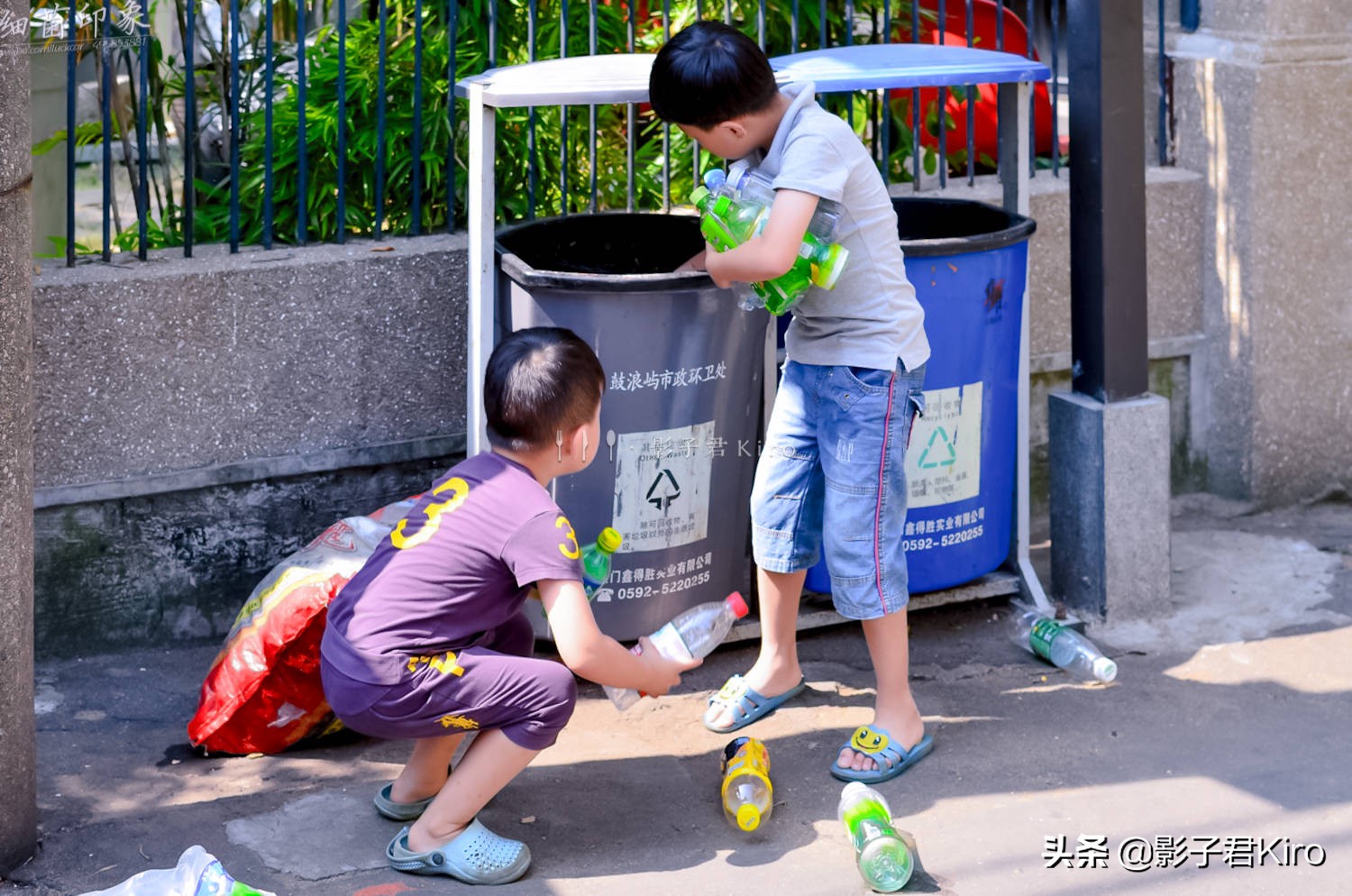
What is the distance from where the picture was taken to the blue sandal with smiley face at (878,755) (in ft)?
11.5

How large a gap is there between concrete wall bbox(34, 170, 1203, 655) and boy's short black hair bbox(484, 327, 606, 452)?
1.29 meters

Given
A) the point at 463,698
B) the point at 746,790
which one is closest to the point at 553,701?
the point at 463,698

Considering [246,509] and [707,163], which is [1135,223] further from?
[246,509]

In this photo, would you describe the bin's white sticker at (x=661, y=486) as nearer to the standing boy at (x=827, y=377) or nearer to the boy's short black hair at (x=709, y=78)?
the standing boy at (x=827, y=377)

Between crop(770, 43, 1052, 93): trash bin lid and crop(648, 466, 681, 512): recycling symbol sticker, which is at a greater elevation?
crop(770, 43, 1052, 93): trash bin lid

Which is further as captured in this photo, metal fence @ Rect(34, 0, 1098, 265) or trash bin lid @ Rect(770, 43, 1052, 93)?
metal fence @ Rect(34, 0, 1098, 265)

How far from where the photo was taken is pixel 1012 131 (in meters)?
4.22

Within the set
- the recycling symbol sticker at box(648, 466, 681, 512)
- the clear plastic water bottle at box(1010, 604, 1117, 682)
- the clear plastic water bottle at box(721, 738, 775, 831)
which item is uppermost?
the recycling symbol sticker at box(648, 466, 681, 512)

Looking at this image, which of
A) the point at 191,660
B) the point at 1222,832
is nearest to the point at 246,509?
the point at 191,660

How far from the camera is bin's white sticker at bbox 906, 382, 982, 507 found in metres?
4.05

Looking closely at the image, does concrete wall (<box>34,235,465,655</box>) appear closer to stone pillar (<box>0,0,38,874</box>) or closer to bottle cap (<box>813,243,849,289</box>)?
stone pillar (<box>0,0,38,874</box>)

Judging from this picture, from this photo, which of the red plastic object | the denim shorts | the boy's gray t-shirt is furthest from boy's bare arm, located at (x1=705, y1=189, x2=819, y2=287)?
the red plastic object

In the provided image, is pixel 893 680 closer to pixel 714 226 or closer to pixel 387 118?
pixel 714 226

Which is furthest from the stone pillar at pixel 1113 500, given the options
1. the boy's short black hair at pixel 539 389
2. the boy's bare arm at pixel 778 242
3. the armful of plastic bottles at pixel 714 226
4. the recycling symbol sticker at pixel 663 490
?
the boy's short black hair at pixel 539 389
